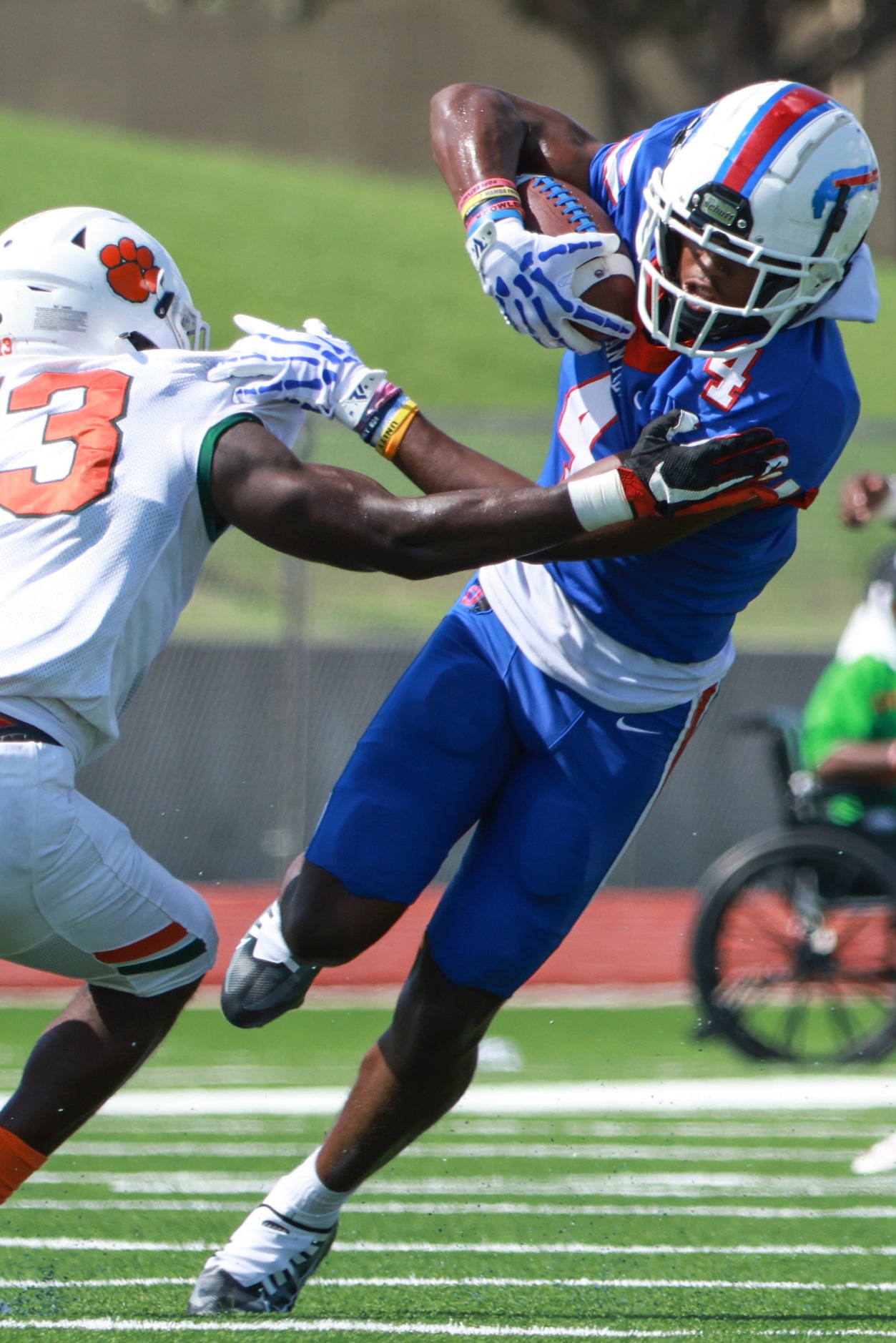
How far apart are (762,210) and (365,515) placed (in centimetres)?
86

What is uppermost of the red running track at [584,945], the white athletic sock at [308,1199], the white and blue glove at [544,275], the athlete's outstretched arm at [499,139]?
the athlete's outstretched arm at [499,139]

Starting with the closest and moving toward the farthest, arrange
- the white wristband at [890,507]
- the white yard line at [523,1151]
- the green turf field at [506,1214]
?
the green turf field at [506,1214]
the white yard line at [523,1151]
the white wristband at [890,507]

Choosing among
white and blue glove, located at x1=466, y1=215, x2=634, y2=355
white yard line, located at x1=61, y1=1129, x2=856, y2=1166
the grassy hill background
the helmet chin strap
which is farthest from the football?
the grassy hill background

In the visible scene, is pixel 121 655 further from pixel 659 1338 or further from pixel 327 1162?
pixel 659 1338

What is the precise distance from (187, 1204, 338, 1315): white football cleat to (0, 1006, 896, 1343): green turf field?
7 centimetres

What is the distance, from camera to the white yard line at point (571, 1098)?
5480 millimetres

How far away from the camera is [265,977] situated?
12.1ft

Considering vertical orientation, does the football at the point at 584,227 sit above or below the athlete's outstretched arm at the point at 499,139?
below

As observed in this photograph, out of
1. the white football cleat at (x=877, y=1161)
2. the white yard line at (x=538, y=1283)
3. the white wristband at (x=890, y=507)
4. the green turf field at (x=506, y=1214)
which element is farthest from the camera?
the white wristband at (x=890, y=507)

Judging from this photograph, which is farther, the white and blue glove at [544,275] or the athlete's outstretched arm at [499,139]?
the athlete's outstretched arm at [499,139]

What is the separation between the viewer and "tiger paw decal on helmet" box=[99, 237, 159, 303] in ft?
10.8

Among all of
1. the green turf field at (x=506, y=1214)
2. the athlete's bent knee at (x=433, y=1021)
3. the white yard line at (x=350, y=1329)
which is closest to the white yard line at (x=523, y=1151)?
the green turf field at (x=506, y=1214)

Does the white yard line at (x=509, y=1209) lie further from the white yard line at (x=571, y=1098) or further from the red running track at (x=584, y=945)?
the red running track at (x=584, y=945)

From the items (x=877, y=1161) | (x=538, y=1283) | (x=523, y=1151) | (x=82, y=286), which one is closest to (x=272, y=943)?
(x=538, y=1283)
